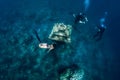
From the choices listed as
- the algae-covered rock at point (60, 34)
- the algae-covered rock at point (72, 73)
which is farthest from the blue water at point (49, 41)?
the algae-covered rock at point (60, 34)

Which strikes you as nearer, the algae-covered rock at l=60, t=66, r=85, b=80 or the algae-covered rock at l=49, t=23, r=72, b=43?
the algae-covered rock at l=60, t=66, r=85, b=80

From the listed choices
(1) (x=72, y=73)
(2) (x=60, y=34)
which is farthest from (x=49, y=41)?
(1) (x=72, y=73)

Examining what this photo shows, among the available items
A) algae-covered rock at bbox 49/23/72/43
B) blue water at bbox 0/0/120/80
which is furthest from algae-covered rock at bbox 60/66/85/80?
algae-covered rock at bbox 49/23/72/43

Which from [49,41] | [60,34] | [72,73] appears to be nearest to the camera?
[72,73]

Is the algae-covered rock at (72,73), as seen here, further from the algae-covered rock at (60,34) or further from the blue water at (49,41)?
the algae-covered rock at (60,34)

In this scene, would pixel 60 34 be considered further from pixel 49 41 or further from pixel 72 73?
pixel 72 73

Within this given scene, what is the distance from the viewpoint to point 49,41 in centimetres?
1627

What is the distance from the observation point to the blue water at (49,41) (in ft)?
47.7

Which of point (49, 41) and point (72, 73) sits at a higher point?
point (49, 41)

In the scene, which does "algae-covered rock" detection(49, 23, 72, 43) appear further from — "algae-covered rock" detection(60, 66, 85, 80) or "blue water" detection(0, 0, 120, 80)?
"algae-covered rock" detection(60, 66, 85, 80)

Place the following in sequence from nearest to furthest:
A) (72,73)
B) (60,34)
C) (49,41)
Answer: (72,73) < (60,34) < (49,41)

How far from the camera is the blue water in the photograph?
14.5m

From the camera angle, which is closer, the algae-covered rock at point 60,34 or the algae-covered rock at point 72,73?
the algae-covered rock at point 72,73

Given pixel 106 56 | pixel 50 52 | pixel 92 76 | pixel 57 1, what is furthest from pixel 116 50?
pixel 57 1
